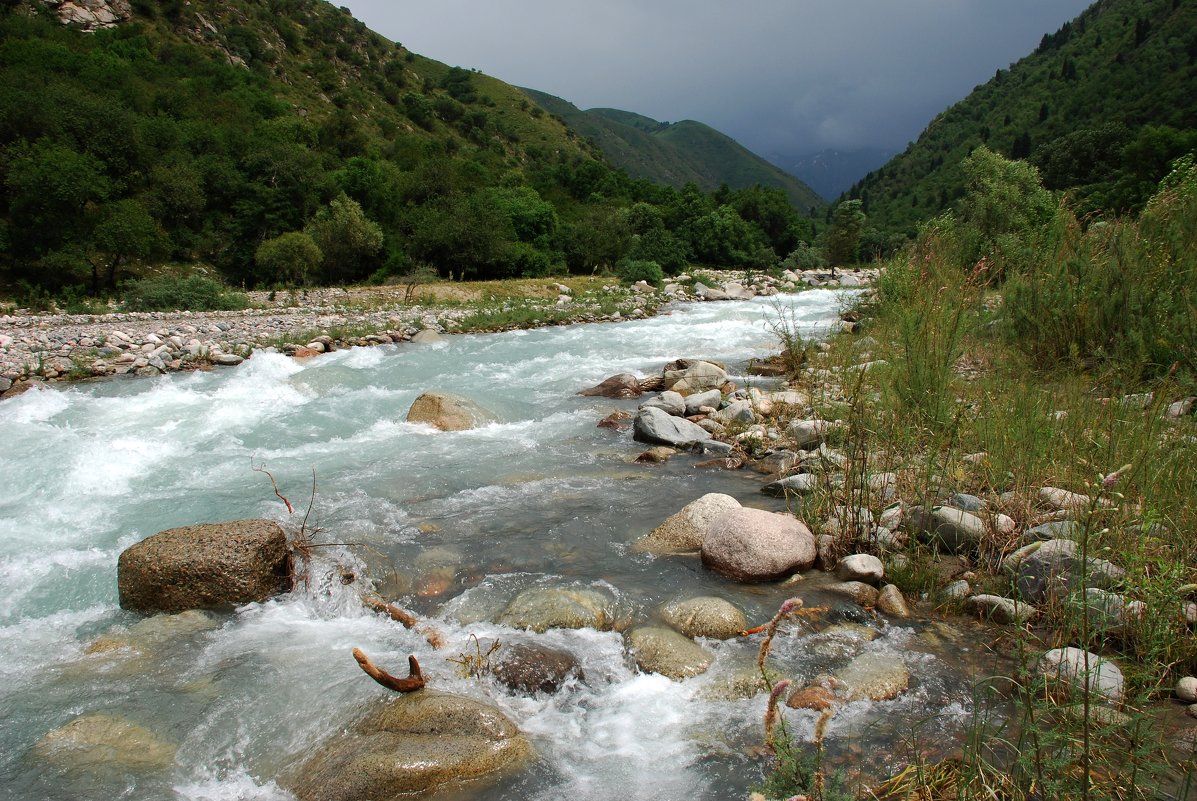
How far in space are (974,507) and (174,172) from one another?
3726cm

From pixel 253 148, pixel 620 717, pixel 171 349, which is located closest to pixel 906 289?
pixel 620 717

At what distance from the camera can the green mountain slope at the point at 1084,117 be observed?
50.8 m

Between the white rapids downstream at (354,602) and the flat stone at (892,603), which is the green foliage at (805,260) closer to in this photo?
the white rapids downstream at (354,602)

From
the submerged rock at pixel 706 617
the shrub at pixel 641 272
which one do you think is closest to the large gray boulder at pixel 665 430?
the submerged rock at pixel 706 617

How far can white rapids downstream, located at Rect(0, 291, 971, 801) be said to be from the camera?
9.57ft

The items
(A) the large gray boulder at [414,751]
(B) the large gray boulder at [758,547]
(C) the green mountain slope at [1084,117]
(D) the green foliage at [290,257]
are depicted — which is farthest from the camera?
Answer: (C) the green mountain slope at [1084,117]

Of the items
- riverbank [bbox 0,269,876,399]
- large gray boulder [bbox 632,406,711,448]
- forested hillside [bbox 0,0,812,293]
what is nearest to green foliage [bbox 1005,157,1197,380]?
large gray boulder [bbox 632,406,711,448]

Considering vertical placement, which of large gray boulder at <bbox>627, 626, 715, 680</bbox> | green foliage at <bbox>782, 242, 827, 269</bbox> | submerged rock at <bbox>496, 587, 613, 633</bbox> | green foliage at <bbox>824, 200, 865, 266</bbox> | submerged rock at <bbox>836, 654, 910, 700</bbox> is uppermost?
green foliage at <bbox>824, 200, 865, 266</bbox>

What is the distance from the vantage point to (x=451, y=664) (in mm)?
3578

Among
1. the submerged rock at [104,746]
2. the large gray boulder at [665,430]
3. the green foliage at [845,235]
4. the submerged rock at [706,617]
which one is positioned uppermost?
the green foliage at [845,235]

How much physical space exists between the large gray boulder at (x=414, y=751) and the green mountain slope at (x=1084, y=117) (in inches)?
1758

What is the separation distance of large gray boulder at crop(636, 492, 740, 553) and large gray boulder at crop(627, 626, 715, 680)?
1.14m

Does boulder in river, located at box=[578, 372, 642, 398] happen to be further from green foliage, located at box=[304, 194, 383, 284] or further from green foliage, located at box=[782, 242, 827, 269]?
green foliage, located at box=[782, 242, 827, 269]

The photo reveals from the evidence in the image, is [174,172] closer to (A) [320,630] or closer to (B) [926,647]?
(A) [320,630]
